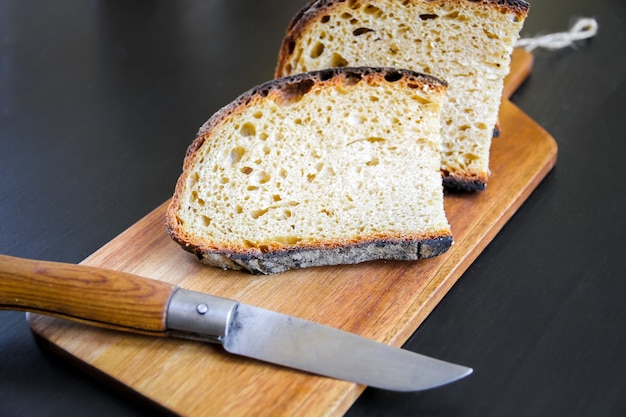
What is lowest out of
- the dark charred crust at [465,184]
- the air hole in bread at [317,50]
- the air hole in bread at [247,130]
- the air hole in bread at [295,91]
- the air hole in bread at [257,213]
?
the dark charred crust at [465,184]

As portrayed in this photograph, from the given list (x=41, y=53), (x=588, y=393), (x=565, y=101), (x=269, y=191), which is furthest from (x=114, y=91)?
(x=588, y=393)

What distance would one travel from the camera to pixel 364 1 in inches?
98.3

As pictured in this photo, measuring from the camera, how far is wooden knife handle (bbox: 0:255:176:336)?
79.9 inches

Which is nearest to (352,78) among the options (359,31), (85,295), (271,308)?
(359,31)

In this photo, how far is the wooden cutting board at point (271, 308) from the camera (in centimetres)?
196

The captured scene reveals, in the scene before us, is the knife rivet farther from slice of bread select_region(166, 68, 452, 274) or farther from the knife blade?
slice of bread select_region(166, 68, 452, 274)

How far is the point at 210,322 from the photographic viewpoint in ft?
6.55

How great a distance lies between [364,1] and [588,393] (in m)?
1.37

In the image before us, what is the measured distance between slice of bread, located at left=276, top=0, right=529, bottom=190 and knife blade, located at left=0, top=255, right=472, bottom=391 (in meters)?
0.81

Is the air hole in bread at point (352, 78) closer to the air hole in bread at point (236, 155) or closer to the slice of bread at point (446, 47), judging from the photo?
the slice of bread at point (446, 47)

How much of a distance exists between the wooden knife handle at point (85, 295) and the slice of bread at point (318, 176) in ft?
0.91

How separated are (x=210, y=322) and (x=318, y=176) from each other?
23.3 inches

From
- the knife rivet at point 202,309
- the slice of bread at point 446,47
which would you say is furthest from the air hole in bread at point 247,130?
the knife rivet at point 202,309

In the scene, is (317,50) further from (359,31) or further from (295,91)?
(295,91)
